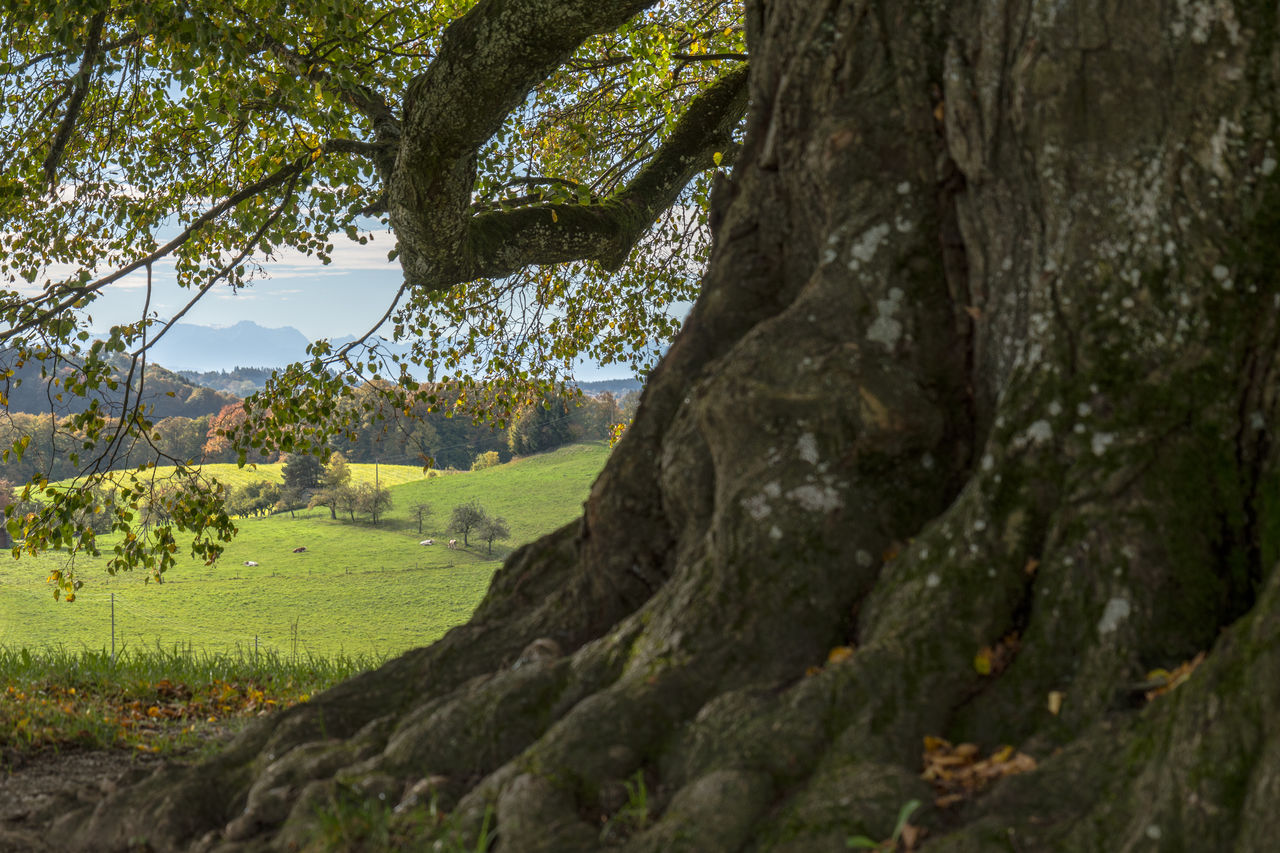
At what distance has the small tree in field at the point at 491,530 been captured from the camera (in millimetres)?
39188

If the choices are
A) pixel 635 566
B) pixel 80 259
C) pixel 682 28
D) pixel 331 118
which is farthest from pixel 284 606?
pixel 635 566

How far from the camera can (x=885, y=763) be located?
2625 mm

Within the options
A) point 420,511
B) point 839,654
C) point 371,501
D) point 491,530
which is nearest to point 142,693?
point 839,654

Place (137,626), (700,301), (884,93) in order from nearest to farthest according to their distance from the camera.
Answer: (884,93), (700,301), (137,626)

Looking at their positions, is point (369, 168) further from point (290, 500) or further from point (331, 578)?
point (290, 500)

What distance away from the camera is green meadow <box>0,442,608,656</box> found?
31734 millimetres

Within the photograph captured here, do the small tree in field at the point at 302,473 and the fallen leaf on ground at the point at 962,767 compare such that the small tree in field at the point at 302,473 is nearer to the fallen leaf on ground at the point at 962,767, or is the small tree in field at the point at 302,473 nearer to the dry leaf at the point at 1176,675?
the fallen leaf on ground at the point at 962,767

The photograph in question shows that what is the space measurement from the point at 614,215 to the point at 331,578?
30717mm

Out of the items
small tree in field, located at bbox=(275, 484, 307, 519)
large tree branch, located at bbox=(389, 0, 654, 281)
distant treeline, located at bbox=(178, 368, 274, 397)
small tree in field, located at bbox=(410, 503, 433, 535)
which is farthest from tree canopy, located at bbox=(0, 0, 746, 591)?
distant treeline, located at bbox=(178, 368, 274, 397)

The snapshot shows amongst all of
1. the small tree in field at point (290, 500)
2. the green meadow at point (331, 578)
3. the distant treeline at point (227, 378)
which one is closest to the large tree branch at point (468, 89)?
the green meadow at point (331, 578)

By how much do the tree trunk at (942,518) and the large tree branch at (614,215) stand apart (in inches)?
206

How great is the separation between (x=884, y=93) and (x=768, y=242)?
76 centimetres

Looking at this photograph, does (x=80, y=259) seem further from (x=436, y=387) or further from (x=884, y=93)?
(x=884, y=93)

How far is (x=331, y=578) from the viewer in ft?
120
